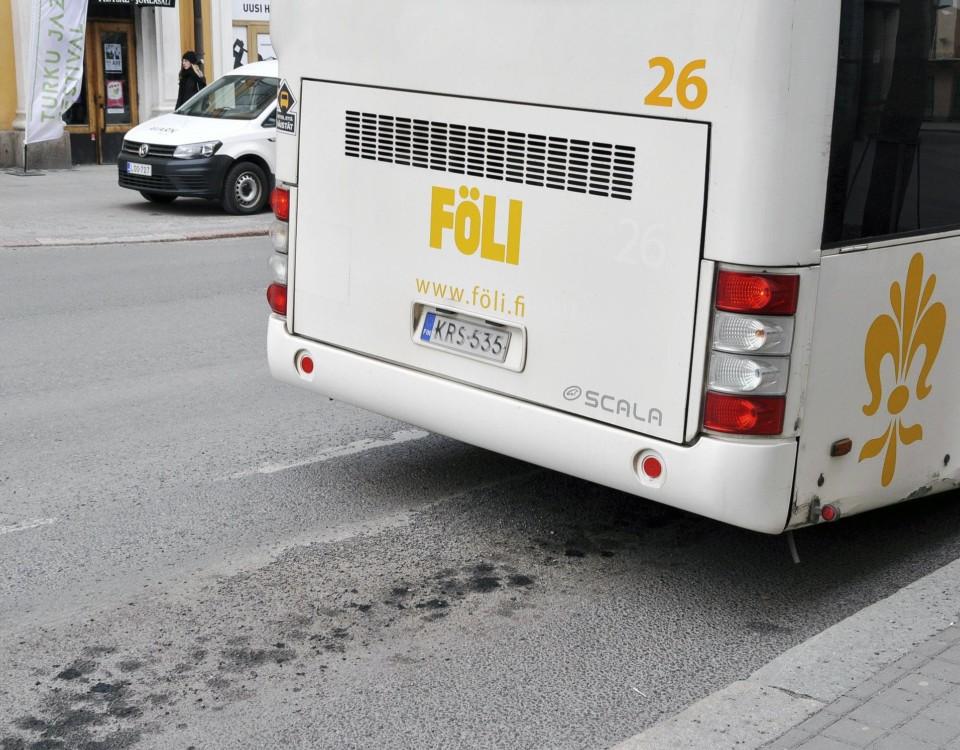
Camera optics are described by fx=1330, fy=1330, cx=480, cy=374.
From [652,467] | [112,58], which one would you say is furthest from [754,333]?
[112,58]

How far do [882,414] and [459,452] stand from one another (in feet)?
8.93

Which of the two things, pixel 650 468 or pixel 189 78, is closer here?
pixel 650 468

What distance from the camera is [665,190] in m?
4.84

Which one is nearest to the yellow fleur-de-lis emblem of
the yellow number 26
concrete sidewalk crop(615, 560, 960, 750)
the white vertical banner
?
concrete sidewalk crop(615, 560, 960, 750)

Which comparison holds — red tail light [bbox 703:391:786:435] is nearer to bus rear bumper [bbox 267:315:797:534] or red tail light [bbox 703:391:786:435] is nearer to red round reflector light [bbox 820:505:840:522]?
bus rear bumper [bbox 267:315:797:534]

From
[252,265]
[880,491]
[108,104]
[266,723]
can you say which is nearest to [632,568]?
[880,491]

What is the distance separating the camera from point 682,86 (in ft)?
15.5

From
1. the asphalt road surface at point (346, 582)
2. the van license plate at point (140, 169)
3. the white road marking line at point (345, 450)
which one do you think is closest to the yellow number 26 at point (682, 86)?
the asphalt road surface at point (346, 582)

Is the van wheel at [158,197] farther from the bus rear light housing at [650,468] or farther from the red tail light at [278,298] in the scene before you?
the bus rear light housing at [650,468]

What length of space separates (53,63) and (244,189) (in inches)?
202

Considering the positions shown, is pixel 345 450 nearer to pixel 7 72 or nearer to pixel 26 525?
pixel 26 525

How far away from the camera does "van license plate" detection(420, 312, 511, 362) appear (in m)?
5.55

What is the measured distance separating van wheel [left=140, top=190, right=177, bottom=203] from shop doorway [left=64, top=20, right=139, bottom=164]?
19.2 ft

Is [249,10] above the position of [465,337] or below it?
above
